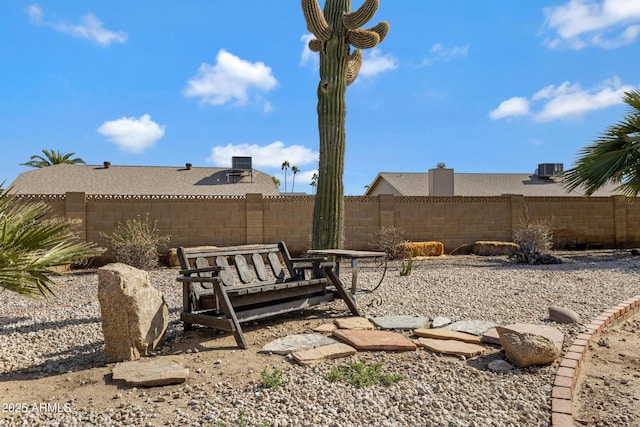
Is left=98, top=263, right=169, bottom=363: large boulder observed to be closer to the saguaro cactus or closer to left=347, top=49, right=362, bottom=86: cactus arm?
the saguaro cactus

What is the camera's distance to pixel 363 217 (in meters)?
13.2

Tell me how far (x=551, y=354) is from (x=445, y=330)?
112 centimetres

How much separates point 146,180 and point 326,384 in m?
18.8

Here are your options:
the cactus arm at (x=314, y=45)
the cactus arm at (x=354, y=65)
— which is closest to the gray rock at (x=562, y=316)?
the cactus arm at (x=354, y=65)

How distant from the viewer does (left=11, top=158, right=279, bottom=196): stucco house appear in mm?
19141

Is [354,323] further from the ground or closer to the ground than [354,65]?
Answer: closer to the ground

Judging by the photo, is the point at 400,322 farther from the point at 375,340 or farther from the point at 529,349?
the point at 529,349

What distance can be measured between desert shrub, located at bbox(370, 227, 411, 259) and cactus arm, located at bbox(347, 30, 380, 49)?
5500mm

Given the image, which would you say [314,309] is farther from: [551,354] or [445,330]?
[551,354]

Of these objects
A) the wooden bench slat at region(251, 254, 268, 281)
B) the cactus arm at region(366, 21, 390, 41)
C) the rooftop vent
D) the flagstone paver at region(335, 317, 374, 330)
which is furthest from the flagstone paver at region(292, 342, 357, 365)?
the rooftop vent

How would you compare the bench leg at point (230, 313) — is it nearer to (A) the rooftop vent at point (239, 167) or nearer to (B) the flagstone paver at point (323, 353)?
(B) the flagstone paver at point (323, 353)

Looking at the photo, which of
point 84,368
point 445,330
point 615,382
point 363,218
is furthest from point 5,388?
point 363,218

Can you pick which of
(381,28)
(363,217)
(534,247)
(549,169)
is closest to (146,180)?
(363,217)

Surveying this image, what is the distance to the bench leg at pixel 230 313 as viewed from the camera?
4.28 meters
